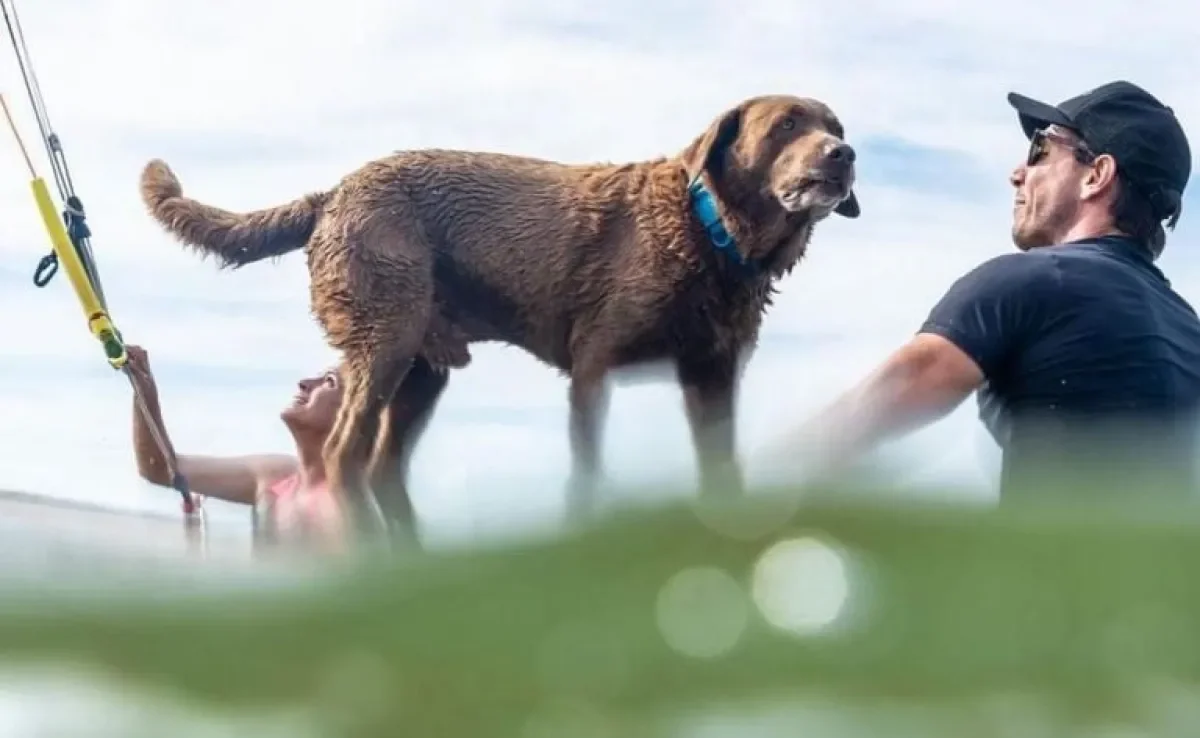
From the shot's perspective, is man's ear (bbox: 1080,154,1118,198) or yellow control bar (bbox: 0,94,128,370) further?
yellow control bar (bbox: 0,94,128,370)

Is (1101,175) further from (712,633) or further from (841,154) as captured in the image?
(712,633)

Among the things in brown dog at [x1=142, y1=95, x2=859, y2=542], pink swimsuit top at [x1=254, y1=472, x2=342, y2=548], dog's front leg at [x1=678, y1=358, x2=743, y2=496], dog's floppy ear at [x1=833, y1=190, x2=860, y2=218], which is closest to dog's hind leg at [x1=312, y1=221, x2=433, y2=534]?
brown dog at [x1=142, y1=95, x2=859, y2=542]

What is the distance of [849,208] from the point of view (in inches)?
148

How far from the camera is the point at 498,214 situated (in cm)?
Answer: 382

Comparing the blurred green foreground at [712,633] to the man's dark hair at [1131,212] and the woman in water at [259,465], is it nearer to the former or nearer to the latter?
the man's dark hair at [1131,212]

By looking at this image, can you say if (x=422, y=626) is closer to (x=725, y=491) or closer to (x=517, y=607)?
(x=517, y=607)

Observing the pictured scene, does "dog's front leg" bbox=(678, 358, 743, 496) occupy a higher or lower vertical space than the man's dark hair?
lower

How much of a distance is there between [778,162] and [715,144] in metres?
0.19

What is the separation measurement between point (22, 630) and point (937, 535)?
0.49m

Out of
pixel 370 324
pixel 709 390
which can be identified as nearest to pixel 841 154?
pixel 709 390

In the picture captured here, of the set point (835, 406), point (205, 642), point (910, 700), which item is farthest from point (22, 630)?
point (835, 406)

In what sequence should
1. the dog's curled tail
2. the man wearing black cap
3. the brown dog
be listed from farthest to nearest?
1. the dog's curled tail
2. the brown dog
3. the man wearing black cap

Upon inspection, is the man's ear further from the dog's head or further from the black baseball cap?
the dog's head

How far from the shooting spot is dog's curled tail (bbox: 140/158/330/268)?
3.99 m
